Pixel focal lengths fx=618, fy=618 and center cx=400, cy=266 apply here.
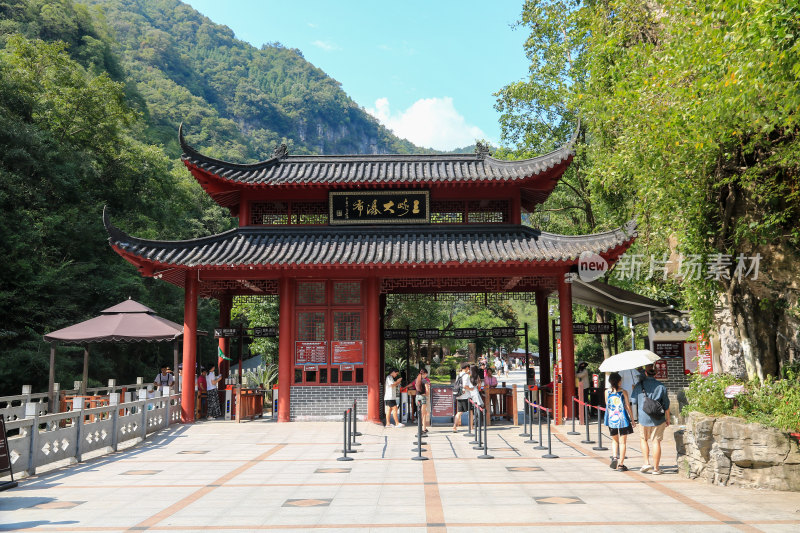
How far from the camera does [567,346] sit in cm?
1608

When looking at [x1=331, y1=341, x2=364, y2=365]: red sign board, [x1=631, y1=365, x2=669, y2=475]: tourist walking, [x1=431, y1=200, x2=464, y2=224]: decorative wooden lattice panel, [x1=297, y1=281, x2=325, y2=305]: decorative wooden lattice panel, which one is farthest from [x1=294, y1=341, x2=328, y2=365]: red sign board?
[x1=631, y1=365, x2=669, y2=475]: tourist walking

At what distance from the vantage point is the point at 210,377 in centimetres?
1775

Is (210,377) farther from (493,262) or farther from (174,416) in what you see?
(493,262)

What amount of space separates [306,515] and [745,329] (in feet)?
24.4

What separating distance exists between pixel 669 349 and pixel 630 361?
8026 mm

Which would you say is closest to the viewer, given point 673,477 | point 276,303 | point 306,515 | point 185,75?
point 306,515

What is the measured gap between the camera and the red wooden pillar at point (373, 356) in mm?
16078

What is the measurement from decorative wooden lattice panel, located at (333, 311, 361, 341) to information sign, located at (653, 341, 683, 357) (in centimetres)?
817

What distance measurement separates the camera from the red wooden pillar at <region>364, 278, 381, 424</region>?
16.1m

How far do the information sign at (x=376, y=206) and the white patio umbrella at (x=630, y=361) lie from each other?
28.6 feet

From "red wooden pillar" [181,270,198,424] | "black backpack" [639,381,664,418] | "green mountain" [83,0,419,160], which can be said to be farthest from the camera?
"green mountain" [83,0,419,160]

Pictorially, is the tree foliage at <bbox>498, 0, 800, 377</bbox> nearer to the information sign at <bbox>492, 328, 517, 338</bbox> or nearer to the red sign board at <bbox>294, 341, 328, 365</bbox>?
the information sign at <bbox>492, 328, 517, 338</bbox>

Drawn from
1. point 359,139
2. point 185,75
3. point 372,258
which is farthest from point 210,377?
point 359,139

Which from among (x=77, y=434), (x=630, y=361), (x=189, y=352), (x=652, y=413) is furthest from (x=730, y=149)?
(x=189, y=352)
